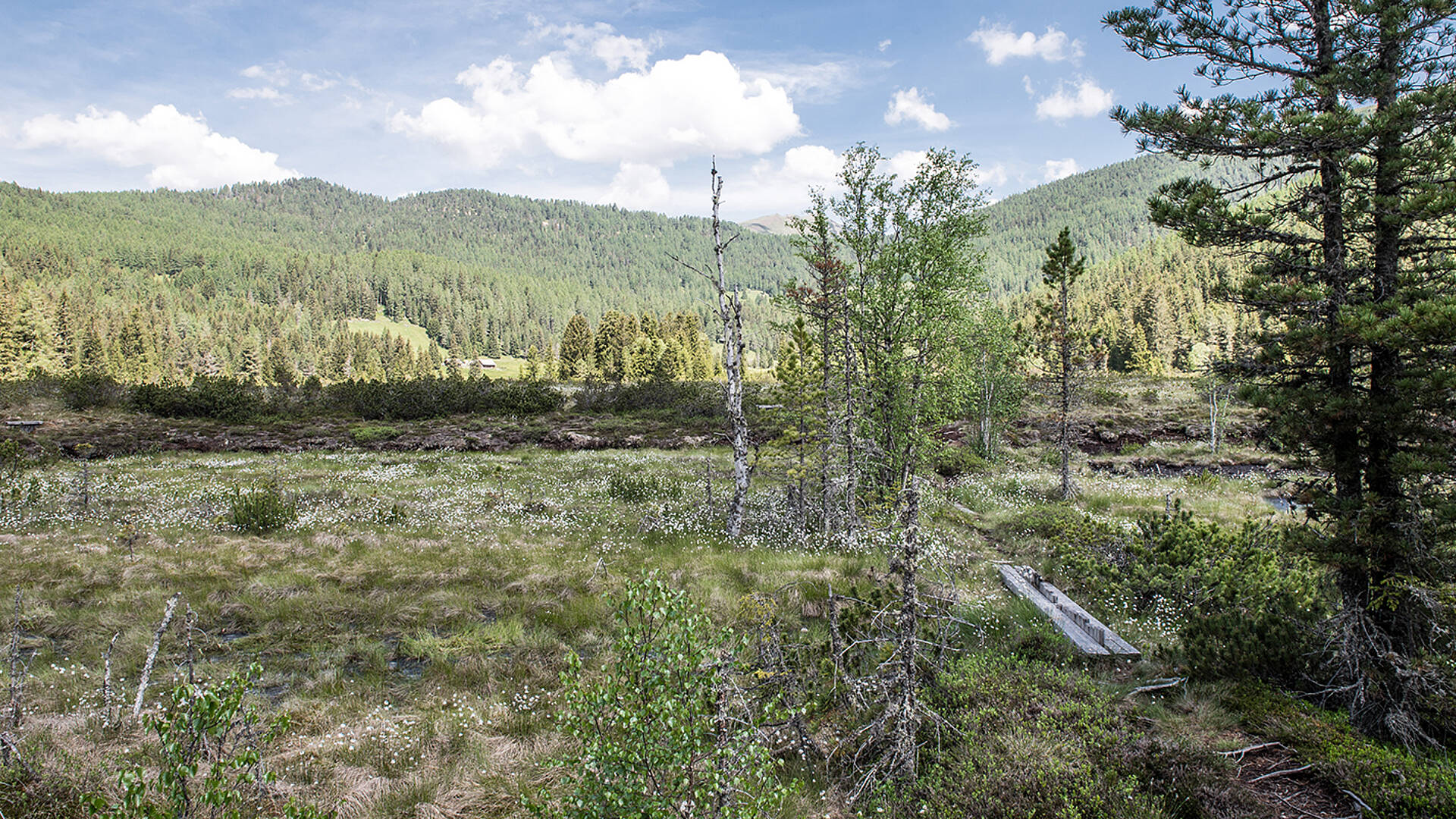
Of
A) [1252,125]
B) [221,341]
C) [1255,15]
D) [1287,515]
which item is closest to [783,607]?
[1252,125]

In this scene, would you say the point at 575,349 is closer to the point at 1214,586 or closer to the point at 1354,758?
the point at 1214,586

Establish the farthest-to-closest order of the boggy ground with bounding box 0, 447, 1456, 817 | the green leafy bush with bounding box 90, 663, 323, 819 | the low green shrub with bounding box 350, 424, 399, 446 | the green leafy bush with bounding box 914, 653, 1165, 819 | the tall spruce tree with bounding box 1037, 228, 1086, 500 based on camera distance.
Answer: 1. the low green shrub with bounding box 350, 424, 399, 446
2. the tall spruce tree with bounding box 1037, 228, 1086, 500
3. the boggy ground with bounding box 0, 447, 1456, 817
4. the green leafy bush with bounding box 914, 653, 1165, 819
5. the green leafy bush with bounding box 90, 663, 323, 819

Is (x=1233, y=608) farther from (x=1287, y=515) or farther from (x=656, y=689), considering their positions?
(x=1287, y=515)

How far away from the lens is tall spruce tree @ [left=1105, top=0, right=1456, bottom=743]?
18.3 ft

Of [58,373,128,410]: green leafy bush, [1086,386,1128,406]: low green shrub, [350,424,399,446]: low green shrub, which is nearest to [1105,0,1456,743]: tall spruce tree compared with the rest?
[350,424,399,446]: low green shrub

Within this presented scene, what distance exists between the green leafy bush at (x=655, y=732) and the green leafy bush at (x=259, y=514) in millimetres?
15342

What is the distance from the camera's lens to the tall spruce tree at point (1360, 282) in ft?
18.3

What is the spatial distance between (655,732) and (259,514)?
634 inches

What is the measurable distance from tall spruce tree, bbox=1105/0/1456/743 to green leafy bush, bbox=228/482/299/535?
18975mm

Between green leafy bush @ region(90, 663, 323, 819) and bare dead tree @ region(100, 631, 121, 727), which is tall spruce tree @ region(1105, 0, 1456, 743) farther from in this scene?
bare dead tree @ region(100, 631, 121, 727)

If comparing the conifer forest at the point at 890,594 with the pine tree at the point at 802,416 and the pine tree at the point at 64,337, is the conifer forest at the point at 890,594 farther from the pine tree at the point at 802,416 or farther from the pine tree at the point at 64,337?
the pine tree at the point at 64,337

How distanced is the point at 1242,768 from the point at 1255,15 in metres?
7.55

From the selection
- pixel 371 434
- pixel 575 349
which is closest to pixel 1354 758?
pixel 371 434

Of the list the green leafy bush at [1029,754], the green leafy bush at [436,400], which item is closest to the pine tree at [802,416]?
the green leafy bush at [1029,754]
